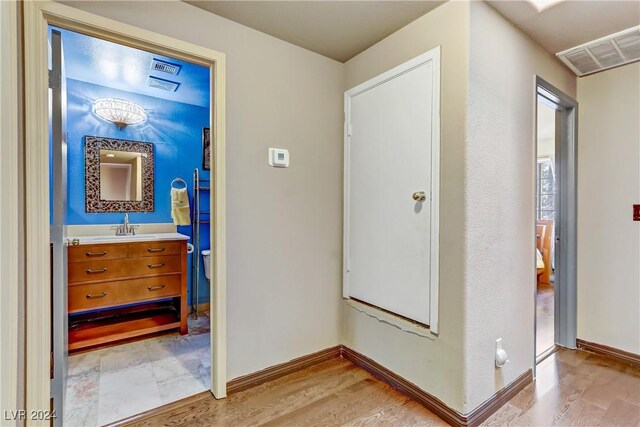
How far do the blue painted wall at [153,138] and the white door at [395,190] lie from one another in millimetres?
1917

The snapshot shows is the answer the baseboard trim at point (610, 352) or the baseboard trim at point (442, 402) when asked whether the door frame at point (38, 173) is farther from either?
the baseboard trim at point (610, 352)

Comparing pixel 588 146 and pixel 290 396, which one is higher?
pixel 588 146

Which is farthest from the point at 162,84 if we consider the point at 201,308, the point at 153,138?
the point at 201,308

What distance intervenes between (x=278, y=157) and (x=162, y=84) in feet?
5.35

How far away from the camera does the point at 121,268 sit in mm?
2580

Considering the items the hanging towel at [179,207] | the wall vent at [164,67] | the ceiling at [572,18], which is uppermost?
the wall vent at [164,67]

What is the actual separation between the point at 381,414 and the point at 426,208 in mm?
1151

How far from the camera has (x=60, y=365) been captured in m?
1.50

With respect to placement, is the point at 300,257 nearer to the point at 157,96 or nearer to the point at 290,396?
the point at 290,396

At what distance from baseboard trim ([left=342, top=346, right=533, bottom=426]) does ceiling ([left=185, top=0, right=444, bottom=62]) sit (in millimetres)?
2127

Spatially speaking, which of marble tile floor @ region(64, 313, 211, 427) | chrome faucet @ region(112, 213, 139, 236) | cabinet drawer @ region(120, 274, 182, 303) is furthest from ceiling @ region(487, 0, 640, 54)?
chrome faucet @ region(112, 213, 139, 236)

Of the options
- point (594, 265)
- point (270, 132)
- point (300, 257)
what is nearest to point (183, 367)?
point (300, 257)

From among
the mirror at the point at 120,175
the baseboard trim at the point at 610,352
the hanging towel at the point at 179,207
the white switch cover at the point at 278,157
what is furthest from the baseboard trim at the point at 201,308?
the baseboard trim at the point at 610,352

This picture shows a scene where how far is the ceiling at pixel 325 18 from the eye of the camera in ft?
5.51
